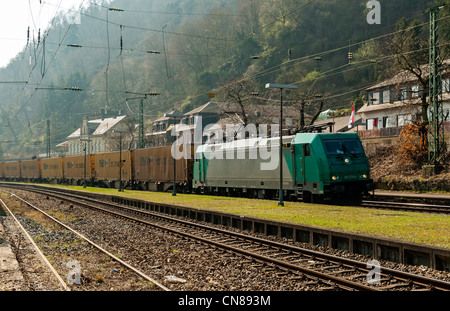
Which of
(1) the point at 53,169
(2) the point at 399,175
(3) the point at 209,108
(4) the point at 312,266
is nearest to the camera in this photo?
(4) the point at 312,266

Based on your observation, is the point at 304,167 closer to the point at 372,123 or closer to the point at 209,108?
the point at 372,123

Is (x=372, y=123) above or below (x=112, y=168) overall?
above

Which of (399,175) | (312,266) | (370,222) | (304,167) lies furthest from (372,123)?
(312,266)

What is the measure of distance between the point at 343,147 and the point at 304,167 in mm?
2023

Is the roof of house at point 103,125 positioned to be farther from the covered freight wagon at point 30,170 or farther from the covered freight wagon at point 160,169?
the covered freight wagon at point 160,169

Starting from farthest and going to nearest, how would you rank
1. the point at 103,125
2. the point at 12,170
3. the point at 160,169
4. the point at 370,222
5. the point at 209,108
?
the point at 103,125
the point at 209,108
the point at 12,170
the point at 160,169
the point at 370,222

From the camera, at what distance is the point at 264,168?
24.5 metres

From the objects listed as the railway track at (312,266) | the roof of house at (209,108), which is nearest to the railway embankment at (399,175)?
A: the railway track at (312,266)

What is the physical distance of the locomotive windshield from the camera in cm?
2092

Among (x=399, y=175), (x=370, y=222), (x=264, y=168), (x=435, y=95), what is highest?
(x=435, y=95)

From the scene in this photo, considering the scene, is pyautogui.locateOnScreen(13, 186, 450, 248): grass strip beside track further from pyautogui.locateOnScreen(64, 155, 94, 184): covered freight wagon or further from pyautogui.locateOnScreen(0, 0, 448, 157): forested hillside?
pyautogui.locateOnScreen(64, 155, 94, 184): covered freight wagon

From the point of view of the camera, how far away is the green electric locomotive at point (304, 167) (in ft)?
67.5

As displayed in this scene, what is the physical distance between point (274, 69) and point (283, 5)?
62.1ft
